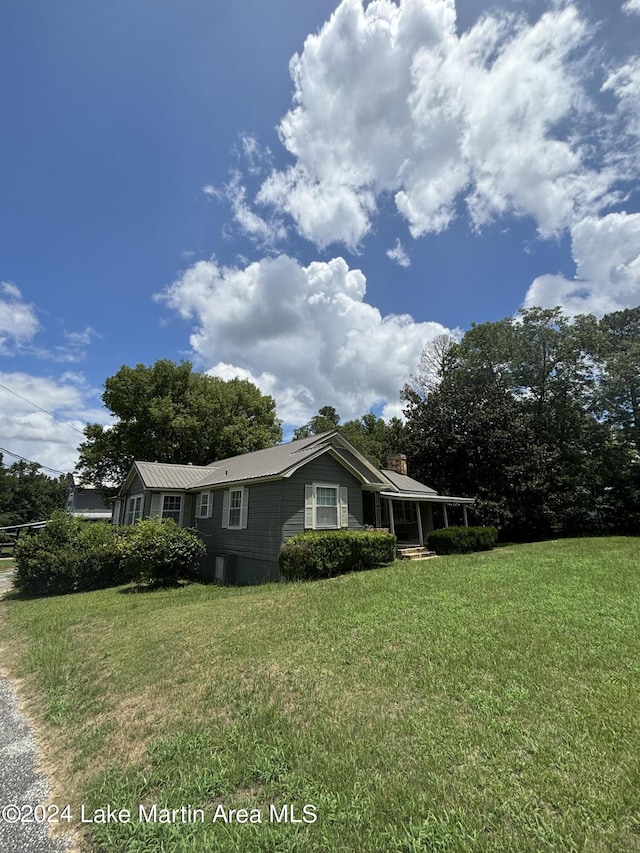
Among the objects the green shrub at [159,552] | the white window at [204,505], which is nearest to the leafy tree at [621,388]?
the white window at [204,505]

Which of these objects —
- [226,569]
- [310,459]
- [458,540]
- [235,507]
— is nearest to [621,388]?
[458,540]

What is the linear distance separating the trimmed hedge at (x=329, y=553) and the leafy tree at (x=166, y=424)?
19951 mm

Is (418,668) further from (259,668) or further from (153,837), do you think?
(153,837)

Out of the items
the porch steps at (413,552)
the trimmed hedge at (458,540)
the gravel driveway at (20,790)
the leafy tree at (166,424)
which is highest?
the leafy tree at (166,424)

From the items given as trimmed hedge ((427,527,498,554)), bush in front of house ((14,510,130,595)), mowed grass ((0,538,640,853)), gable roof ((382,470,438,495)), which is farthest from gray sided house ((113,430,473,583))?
mowed grass ((0,538,640,853))

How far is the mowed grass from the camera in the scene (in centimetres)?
252

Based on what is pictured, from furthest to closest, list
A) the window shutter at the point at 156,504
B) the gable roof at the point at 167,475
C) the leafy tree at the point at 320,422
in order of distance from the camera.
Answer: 1. the leafy tree at the point at 320,422
2. the gable roof at the point at 167,475
3. the window shutter at the point at 156,504

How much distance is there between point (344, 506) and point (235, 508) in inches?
157

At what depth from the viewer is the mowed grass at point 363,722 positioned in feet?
8.27

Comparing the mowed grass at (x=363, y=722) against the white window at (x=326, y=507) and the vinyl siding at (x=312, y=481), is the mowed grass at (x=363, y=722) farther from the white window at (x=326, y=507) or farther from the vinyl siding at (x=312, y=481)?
the white window at (x=326, y=507)

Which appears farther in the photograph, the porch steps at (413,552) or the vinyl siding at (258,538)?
the porch steps at (413,552)

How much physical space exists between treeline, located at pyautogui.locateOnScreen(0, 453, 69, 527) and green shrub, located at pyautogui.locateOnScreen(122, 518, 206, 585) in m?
45.7

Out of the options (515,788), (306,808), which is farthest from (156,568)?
(515,788)

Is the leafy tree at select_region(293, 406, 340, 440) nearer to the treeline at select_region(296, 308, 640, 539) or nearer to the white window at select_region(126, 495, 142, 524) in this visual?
the treeline at select_region(296, 308, 640, 539)
